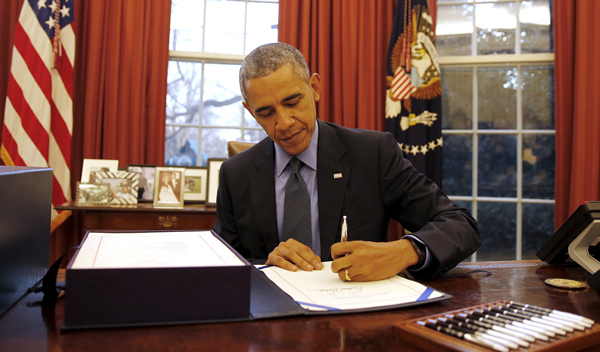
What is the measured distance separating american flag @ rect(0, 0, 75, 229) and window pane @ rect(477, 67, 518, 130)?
3298 mm

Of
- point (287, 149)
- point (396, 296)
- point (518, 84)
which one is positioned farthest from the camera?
point (518, 84)

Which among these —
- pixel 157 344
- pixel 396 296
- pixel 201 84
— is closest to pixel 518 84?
pixel 201 84

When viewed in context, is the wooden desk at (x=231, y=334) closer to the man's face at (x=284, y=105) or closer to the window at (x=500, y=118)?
the man's face at (x=284, y=105)

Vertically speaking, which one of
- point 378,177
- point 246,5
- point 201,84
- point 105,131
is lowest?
point 378,177

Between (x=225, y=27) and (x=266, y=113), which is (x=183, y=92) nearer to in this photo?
(x=225, y=27)

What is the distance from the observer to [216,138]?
12.0 ft

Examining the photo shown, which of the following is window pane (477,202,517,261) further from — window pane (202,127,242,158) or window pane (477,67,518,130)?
window pane (202,127,242,158)

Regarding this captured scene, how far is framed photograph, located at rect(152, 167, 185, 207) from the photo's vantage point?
109 inches

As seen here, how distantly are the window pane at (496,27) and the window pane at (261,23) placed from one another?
5.83 feet

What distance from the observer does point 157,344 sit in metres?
0.55

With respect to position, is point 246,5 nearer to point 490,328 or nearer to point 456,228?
point 456,228

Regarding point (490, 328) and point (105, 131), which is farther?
point (105, 131)

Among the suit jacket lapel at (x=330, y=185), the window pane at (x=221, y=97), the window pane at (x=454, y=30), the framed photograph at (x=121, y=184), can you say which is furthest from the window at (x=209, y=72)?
the suit jacket lapel at (x=330, y=185)

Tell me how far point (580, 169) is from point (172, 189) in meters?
2.97
